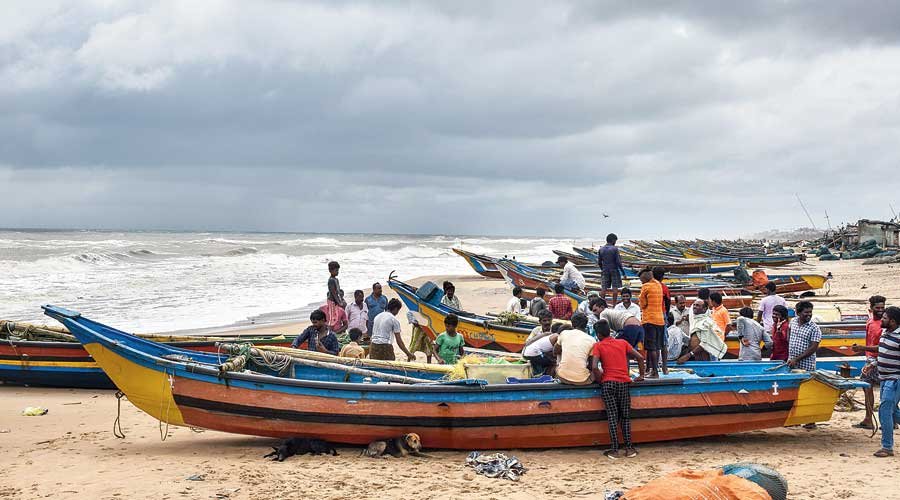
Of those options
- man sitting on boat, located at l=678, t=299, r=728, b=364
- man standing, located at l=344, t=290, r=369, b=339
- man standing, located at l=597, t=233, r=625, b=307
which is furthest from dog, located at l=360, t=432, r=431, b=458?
man standing, located at l=597, t=233, r=625, b=307

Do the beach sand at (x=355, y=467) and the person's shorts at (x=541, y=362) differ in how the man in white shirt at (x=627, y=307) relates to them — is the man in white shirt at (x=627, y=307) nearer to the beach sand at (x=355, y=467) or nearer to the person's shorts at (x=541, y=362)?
the person's shorts at (x=541, y=362)

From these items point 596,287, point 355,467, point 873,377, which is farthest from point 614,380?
point 596,287

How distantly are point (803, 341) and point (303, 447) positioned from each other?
574cm

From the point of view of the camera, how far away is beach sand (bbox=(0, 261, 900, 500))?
655cm

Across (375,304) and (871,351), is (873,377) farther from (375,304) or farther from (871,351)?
(375,304)

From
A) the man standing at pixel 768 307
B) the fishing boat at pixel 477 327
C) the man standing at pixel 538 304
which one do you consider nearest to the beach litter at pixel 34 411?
the fishing boat at pixel 477 327

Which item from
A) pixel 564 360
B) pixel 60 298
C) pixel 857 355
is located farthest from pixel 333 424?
pixel 60 298

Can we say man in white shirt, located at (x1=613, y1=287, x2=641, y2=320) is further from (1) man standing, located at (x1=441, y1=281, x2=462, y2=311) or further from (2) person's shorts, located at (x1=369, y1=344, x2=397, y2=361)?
(1) man standing, located at (x1=441, y1=281, x2=462, y2=311)

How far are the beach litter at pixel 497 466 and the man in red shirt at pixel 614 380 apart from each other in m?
1.07

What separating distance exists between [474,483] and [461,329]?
629 centimetres

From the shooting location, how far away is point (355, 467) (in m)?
7.22

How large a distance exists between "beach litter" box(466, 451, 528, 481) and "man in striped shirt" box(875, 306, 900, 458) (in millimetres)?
3578

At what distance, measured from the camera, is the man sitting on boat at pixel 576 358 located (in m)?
7.49

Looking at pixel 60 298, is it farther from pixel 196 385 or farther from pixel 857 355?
pixel 857 355
